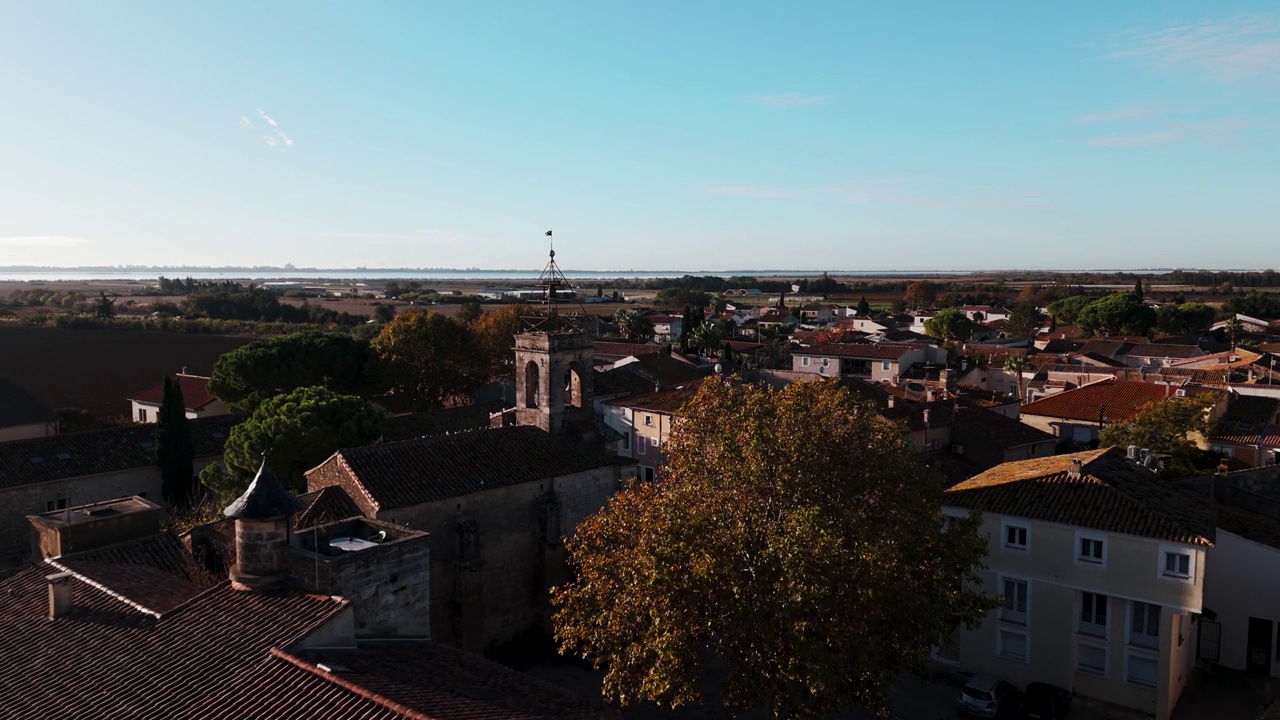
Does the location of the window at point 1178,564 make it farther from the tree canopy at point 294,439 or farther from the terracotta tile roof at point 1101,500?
the tree canopy at point 294,439

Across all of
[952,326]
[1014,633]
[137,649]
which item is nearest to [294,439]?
[137,649]

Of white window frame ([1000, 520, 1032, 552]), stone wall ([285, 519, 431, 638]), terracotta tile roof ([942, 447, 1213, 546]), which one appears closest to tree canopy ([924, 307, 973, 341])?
terracotta tile roof ([942, 447, 1213, 546])

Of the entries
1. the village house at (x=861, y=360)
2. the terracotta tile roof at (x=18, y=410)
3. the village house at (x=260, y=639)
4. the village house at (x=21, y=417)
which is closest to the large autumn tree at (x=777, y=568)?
the village house at (x=260, y=639)

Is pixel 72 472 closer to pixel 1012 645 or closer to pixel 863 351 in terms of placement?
pixel 1012 645

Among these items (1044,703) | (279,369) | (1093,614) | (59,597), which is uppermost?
(279,369)

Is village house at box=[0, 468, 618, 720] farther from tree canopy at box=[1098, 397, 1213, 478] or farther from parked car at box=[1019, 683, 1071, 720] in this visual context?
tree canopy at box=[1098, 397, 1213, 478]

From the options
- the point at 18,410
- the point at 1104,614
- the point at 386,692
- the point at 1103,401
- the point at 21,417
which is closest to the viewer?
the point at 386,692
